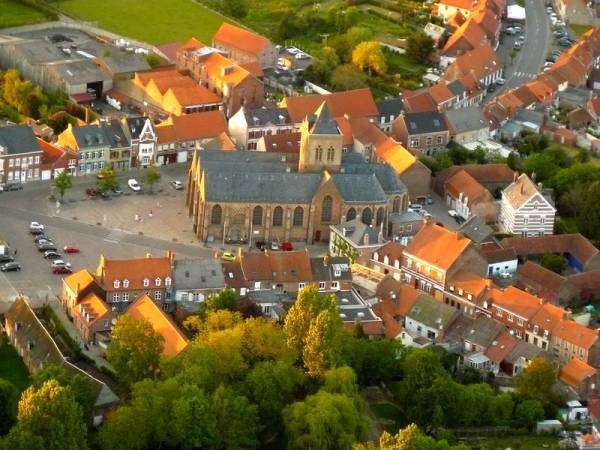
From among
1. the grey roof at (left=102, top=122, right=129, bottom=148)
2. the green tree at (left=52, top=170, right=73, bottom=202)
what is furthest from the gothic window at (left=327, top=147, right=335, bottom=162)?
the green tree at (left=52, top=170, right=73, bottom=202)

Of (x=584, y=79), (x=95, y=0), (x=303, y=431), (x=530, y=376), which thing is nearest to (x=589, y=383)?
(x=530, y=376)

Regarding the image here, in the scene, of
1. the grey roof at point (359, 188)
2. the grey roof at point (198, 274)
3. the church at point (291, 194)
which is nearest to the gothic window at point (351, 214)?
the church at point (291, 194)

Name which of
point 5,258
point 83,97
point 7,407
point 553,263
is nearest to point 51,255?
point 5,258

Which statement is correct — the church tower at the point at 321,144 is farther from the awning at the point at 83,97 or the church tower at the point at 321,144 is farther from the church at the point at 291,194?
the awning at the point at 83,97

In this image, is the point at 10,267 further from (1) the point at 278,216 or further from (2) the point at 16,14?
(2) the point at 16,14

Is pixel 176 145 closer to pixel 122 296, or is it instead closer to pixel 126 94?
pixel 126 94

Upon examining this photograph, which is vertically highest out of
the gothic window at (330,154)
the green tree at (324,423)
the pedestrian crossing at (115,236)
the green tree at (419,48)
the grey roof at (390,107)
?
the gothic window at (330,154)

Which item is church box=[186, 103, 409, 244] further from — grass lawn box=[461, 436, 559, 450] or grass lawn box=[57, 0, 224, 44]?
grass lawn box=[57, 0, 224, 44]
